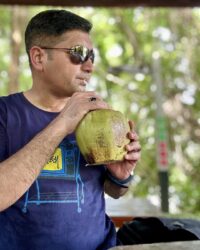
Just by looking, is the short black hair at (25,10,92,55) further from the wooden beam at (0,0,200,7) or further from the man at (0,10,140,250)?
the wooden beam at (0,0,200,7)

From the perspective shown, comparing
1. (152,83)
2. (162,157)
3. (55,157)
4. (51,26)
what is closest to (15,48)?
(152,83)

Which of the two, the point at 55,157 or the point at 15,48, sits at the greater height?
the point at 15,48

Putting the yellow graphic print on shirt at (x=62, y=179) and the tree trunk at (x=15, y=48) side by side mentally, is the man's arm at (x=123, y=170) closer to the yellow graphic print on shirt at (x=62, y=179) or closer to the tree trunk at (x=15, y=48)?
the yellow graphic print on shirt at (x=62, y=179)

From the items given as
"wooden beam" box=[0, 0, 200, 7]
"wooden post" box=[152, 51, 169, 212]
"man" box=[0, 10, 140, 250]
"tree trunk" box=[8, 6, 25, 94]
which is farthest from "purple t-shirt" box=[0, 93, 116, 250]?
"tree trunk" box=[8, 6, 25, 94]

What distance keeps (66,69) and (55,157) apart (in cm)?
34

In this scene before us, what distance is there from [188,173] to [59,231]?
8.67 meters

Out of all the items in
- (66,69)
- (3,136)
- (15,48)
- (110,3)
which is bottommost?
(3,136)

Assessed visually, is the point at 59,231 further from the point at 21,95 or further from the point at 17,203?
the point at 21,95

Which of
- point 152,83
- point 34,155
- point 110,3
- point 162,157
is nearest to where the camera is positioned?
point 34,155

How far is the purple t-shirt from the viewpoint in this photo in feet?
5.60

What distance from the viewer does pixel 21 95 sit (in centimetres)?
190

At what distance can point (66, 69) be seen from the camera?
1.85 m

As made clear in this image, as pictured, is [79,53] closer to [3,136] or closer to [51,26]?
[51,26]

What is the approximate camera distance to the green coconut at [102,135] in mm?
1554
